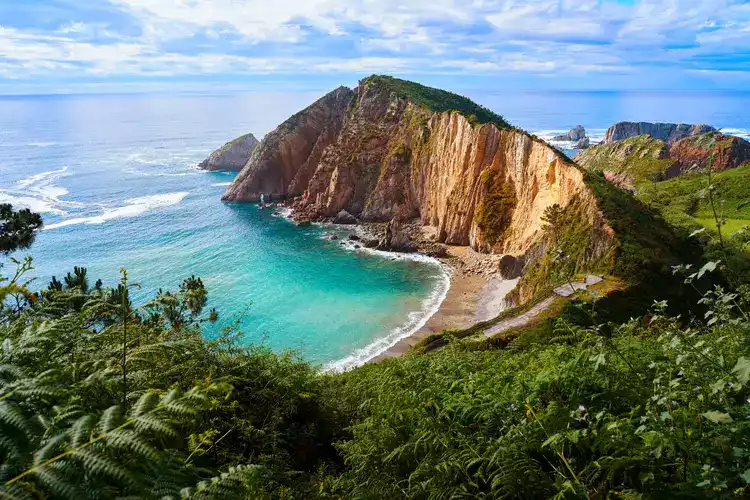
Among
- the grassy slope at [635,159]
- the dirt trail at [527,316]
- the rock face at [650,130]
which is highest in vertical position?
the rock face at [650,130]

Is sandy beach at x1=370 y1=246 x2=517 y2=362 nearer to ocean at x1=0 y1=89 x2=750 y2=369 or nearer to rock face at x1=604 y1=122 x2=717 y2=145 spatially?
ocean at x1=0 y1=89 x2=750 y2=369

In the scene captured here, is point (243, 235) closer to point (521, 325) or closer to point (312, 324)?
point (312, 324)

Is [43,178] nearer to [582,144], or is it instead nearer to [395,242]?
[395,242]

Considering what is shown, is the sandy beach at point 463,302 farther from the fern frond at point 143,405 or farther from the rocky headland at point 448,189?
the fern frond at point 143,405

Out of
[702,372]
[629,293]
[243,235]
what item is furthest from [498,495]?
[243,235]

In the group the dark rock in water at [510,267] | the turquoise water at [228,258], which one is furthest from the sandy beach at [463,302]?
the turquoise water at [228,258]
